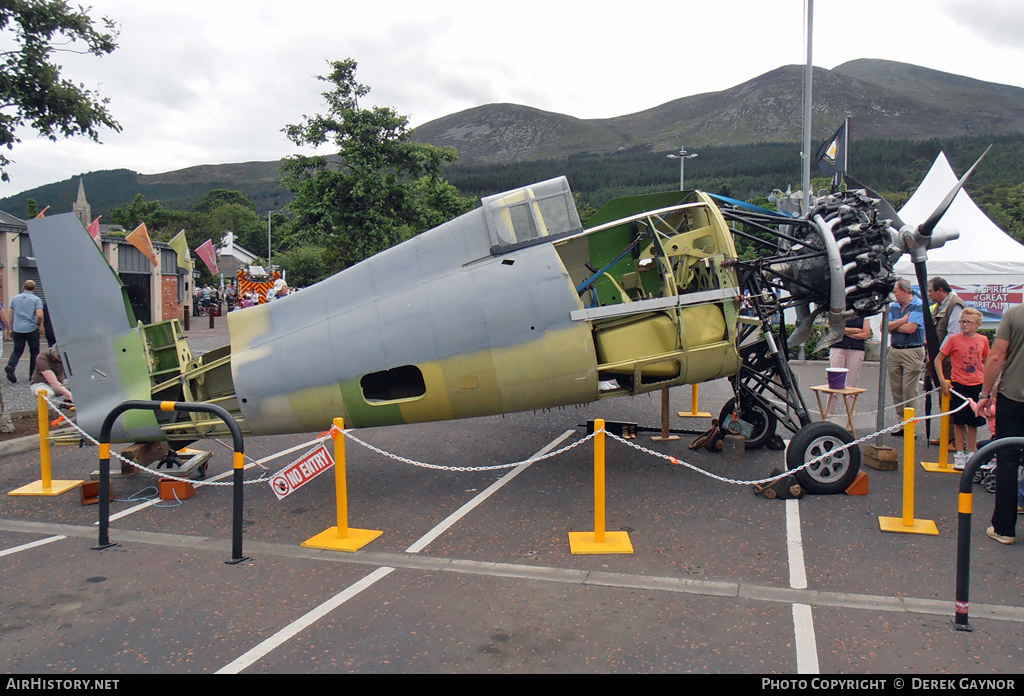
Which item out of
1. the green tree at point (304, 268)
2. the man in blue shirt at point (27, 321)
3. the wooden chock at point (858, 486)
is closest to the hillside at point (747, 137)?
the green tree at point (304, 268)

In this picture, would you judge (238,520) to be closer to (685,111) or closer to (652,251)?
(652,251)

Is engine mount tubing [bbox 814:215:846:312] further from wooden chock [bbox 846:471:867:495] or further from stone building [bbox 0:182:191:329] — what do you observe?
stone building [bbox 0:182:191:329]

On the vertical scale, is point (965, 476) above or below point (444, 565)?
above

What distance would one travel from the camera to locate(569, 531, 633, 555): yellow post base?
222 inches

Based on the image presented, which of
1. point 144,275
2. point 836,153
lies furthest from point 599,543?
point 144,275

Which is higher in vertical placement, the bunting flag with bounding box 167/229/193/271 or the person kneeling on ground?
the bunting flag with bounding box 167/229/193/271

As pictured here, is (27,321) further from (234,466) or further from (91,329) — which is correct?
(234,466)

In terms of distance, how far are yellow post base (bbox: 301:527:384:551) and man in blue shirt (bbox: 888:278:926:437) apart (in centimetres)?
762

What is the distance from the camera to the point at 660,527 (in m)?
6.26

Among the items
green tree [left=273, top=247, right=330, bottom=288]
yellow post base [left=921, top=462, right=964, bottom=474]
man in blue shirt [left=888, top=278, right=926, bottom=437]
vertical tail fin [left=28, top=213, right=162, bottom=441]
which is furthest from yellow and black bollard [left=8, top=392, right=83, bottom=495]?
green tree [left=273, top=247, right=330, bottom=288]

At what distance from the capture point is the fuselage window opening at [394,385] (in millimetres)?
7176

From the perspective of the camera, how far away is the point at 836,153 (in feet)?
47.6
